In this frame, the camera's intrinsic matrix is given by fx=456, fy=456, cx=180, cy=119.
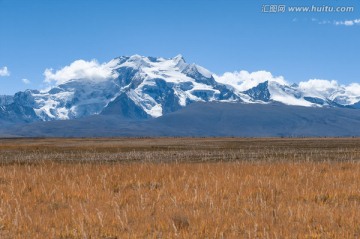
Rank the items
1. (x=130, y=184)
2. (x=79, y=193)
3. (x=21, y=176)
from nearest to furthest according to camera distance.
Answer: (x=79, y=193) < (x=130, y=184) < (x=21, y=176)

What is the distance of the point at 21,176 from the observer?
15539 mm

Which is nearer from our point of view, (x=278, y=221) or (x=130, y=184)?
(x=278, y=221)

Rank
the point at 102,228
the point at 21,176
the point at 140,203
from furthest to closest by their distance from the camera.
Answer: the point at 21,176 → the point at 140,203 → the point at 102,228

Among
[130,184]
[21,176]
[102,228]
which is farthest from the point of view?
[21,176]

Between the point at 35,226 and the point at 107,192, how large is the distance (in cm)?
362

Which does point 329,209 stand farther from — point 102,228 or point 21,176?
point 21,176

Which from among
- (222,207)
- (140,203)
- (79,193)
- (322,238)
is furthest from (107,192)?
(322,238)

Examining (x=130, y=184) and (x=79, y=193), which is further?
(x=130, y=184)

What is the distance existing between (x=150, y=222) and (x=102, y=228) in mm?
906

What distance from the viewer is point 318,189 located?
40.4ft

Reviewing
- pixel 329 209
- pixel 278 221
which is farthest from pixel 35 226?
pixel 329 209

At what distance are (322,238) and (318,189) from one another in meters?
5.04

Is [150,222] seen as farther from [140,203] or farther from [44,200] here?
[44,200]

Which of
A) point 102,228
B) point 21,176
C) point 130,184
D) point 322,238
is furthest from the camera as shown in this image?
point 21,176
